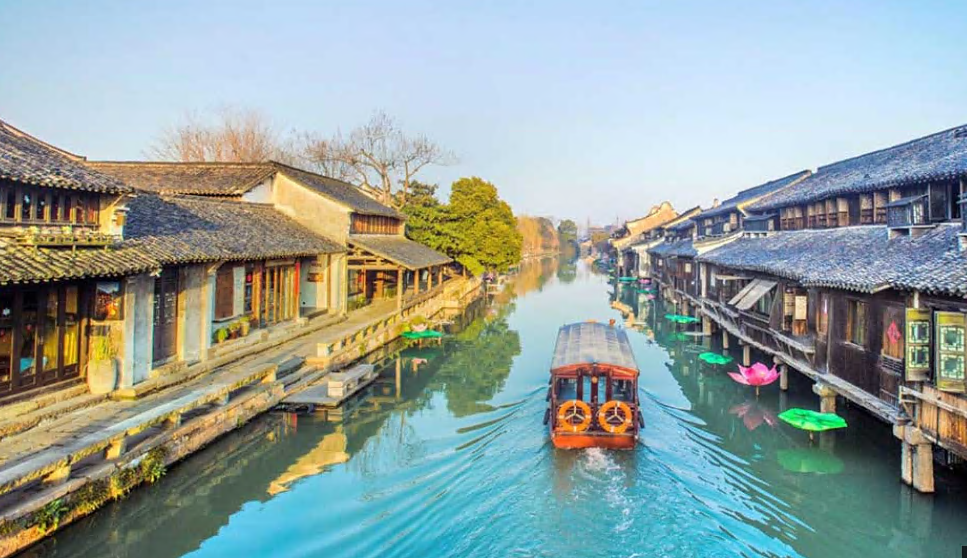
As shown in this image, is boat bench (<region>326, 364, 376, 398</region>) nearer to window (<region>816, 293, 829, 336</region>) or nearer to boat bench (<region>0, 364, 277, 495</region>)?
boat bench (<region>0, 364, 277, 495</region>)

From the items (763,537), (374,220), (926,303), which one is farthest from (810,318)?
(374,220)

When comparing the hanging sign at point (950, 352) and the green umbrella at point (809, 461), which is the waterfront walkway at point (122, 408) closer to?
the green umbrella at point (809, 461)

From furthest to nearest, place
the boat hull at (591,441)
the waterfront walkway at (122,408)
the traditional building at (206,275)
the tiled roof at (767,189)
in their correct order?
the tiled roof at (767,189)
the traditional building at (206,275)
the boat hull at (591,441)
the waterfront walkway at (122,408)

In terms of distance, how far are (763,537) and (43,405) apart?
12813 millimetres

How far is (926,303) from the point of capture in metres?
10.9

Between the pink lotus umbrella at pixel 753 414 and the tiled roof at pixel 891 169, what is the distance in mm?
7243

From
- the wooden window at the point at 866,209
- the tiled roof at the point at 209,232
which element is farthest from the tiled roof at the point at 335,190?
the wooden window at the point at 866,209

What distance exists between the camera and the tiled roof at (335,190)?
27.9m

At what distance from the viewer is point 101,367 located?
12.4 meters

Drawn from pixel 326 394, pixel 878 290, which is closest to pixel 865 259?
pixel 878 290

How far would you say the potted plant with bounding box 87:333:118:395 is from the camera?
1240 centimetres

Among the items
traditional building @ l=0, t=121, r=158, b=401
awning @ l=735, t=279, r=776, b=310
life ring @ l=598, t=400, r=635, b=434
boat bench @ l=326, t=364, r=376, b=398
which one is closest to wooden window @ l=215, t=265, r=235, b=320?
boat bench @ l=326, t=364, r=376, b=398

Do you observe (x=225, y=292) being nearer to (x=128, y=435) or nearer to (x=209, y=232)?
(x=209, y=232)

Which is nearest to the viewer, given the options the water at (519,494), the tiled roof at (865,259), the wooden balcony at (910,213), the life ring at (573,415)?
the water at (519,494)
